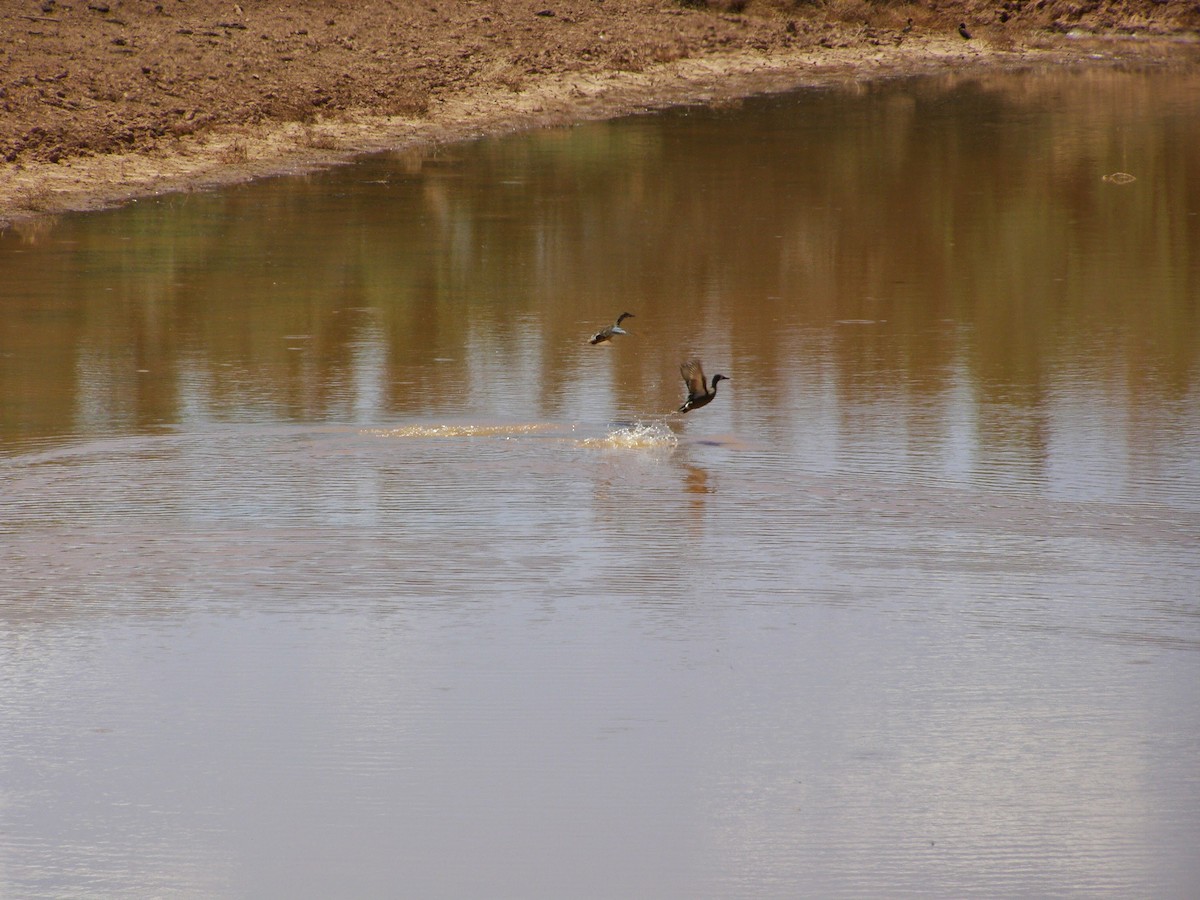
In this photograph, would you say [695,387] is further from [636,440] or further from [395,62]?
[395,62]

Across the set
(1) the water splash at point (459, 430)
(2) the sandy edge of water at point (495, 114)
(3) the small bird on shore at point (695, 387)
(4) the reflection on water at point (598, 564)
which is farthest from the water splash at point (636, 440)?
(2) the sandy edge of water at point (495, 114)

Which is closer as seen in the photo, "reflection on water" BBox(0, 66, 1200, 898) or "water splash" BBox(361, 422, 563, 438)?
"reflection on water" BBox(0, 66, 1200, 898)

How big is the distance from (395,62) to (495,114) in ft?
7.90

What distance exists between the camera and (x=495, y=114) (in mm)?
22641

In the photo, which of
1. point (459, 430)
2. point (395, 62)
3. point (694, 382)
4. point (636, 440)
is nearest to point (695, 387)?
point (694, 382)

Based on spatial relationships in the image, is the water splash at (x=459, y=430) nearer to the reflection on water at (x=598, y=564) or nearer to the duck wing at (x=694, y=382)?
the reflection on water at (x=598, y=564)

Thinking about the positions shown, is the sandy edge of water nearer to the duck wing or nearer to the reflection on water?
the reflection on water

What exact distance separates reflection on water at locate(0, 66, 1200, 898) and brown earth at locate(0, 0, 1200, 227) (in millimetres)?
3667

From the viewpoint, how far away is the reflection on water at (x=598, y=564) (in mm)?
4910

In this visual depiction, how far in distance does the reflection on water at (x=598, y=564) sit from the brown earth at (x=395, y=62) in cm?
367

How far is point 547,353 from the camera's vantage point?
1127cm

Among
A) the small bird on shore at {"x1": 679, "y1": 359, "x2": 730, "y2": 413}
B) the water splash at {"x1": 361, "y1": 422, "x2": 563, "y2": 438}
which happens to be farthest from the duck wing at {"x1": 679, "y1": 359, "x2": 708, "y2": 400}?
the water splash at {"x1": 361, "y1": 422, "x2": 563, "y2": 438}

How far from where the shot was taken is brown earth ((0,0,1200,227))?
740 inches

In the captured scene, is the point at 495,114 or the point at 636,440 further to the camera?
the point at 495,114
